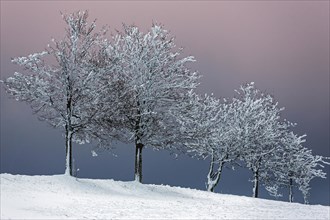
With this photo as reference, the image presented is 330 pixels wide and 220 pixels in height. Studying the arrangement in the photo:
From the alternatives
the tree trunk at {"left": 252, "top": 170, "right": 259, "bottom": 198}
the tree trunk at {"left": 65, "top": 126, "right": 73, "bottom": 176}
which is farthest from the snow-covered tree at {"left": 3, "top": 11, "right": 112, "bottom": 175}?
the tree trunk at {"left": 252, "top": 170, "right": 259, "bottom": 198}

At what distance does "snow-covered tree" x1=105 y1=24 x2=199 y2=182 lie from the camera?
32.6 m

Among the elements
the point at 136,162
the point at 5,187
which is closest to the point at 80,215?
the point at 5,187

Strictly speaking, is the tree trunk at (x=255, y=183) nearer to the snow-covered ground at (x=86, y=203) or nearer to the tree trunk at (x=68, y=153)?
the snow-covered ground at (x=86, y=203)

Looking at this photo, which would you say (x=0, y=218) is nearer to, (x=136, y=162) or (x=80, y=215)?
(x=80, y=215)

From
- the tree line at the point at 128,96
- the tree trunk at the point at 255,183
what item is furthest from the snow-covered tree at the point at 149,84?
the tree trunk at the point at 255,183

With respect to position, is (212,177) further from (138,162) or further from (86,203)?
(86,203)

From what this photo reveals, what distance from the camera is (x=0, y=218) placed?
556 inches

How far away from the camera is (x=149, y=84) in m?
32.9

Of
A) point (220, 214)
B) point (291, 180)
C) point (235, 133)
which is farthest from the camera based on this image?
point (291, 180)

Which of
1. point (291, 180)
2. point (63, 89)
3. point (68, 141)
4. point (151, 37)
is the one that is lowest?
point (291, 180)

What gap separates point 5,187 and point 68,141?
8.59 metres

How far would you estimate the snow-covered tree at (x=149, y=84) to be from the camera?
32562 millimetres

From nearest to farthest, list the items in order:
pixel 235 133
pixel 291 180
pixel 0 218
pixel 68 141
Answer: pixel 0 218, pixel 68 141, pixel 235 133, pixel 291 180

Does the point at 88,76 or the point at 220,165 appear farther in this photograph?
the point at 220,165
